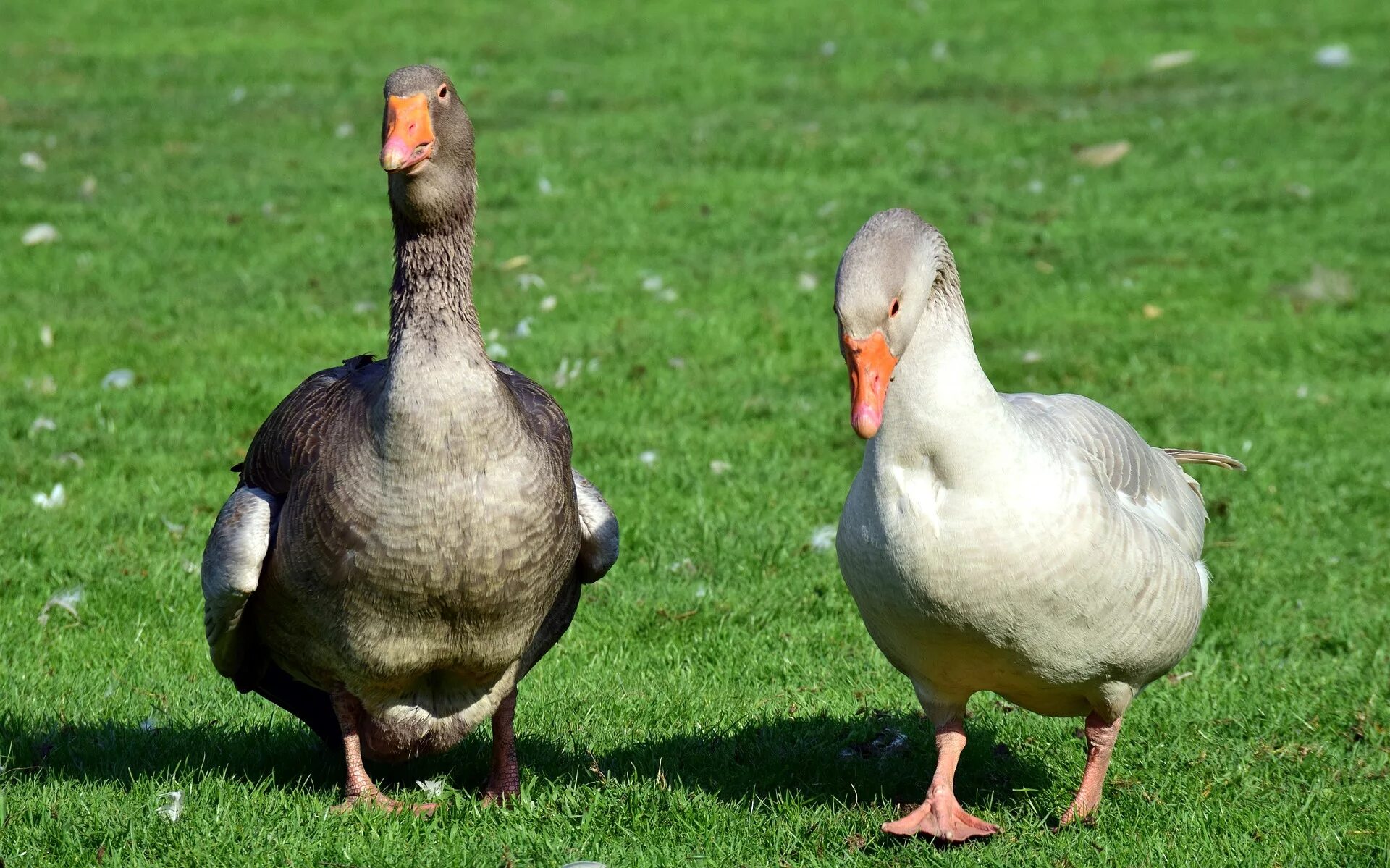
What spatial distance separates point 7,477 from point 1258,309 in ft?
27.2

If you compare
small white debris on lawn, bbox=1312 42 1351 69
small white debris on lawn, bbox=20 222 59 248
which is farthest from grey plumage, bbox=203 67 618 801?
small white debris on lawn, bbox=1312 42 1351 69

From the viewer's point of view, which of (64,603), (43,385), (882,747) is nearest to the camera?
(882,747)

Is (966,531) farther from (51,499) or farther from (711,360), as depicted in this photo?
(711,360)

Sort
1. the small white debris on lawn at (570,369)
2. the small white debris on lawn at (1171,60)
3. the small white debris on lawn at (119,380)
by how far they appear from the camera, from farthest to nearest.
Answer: the small white debris on lawn at (1171,60) → the small white debris on lawn at (570,369) → the small white debris on lawn at (119,380)

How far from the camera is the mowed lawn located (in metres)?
4.91

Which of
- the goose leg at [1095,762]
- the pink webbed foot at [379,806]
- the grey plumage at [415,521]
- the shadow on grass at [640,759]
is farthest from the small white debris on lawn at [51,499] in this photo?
the goose leg at [1095,762]

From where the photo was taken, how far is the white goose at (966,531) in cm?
401

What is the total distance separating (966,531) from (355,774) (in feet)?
6.97

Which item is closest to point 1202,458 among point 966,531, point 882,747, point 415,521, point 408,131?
point 882,747

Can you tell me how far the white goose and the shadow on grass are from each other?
643 mm

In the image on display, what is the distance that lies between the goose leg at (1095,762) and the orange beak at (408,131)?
8.81 feet

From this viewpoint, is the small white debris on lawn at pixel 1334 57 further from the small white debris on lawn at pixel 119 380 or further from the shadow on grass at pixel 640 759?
the shadow on grass at pixel 640 759

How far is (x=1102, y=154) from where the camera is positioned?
14.6 meters

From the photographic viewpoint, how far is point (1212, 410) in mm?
9133
